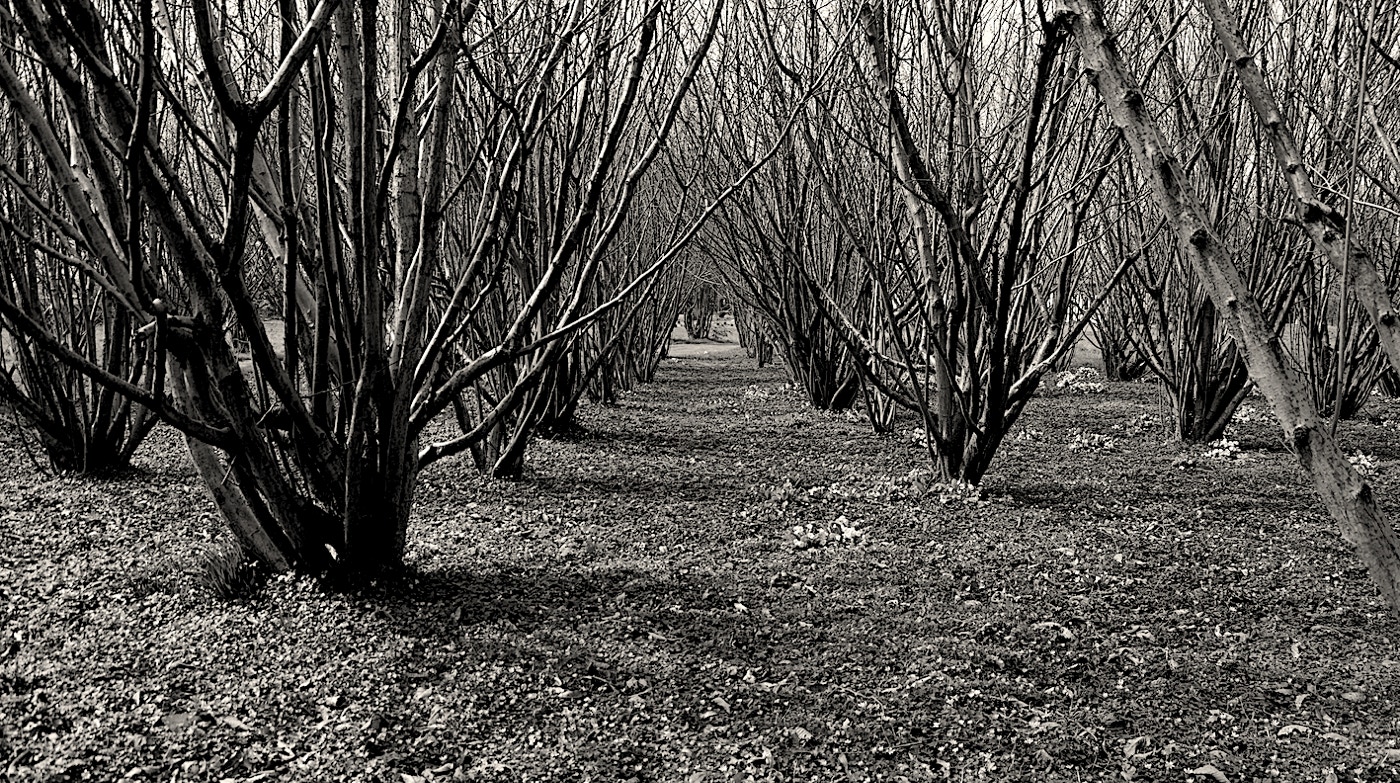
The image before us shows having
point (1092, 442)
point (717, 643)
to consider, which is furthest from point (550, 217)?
point (1092, 442)

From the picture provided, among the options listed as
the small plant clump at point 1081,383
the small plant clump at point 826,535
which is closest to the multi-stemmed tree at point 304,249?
the small plant clump at point 826,535

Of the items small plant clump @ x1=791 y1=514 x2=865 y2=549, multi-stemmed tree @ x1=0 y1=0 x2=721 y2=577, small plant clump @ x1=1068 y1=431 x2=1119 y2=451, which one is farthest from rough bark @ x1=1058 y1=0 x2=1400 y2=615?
small plant clump @ x1=1068 y1=431 x2=1119 y2=451

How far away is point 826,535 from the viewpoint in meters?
3.88

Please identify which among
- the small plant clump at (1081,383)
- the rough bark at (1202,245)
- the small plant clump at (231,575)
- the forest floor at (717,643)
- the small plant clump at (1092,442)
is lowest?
the forest floor at (717,643)

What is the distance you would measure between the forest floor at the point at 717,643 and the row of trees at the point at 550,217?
0.43 meters

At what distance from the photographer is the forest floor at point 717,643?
6.97 feet

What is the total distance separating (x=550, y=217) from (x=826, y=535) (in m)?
2.19

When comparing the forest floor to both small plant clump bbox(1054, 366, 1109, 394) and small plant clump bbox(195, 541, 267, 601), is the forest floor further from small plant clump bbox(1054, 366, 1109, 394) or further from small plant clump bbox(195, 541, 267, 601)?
small plant clump bbox(1054, 366, 1109, 394)

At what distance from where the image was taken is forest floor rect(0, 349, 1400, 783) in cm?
212

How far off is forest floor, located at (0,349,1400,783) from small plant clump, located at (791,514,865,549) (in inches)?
0.7

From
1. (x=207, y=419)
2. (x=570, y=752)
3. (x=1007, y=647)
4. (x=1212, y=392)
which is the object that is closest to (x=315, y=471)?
(x=207, y=419)

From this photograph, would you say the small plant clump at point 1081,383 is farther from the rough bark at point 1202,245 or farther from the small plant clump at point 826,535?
the rough bark at point 1202,245

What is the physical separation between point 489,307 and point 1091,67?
13.1ft

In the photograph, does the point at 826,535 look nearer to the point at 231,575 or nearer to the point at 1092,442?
the point at 231,575
